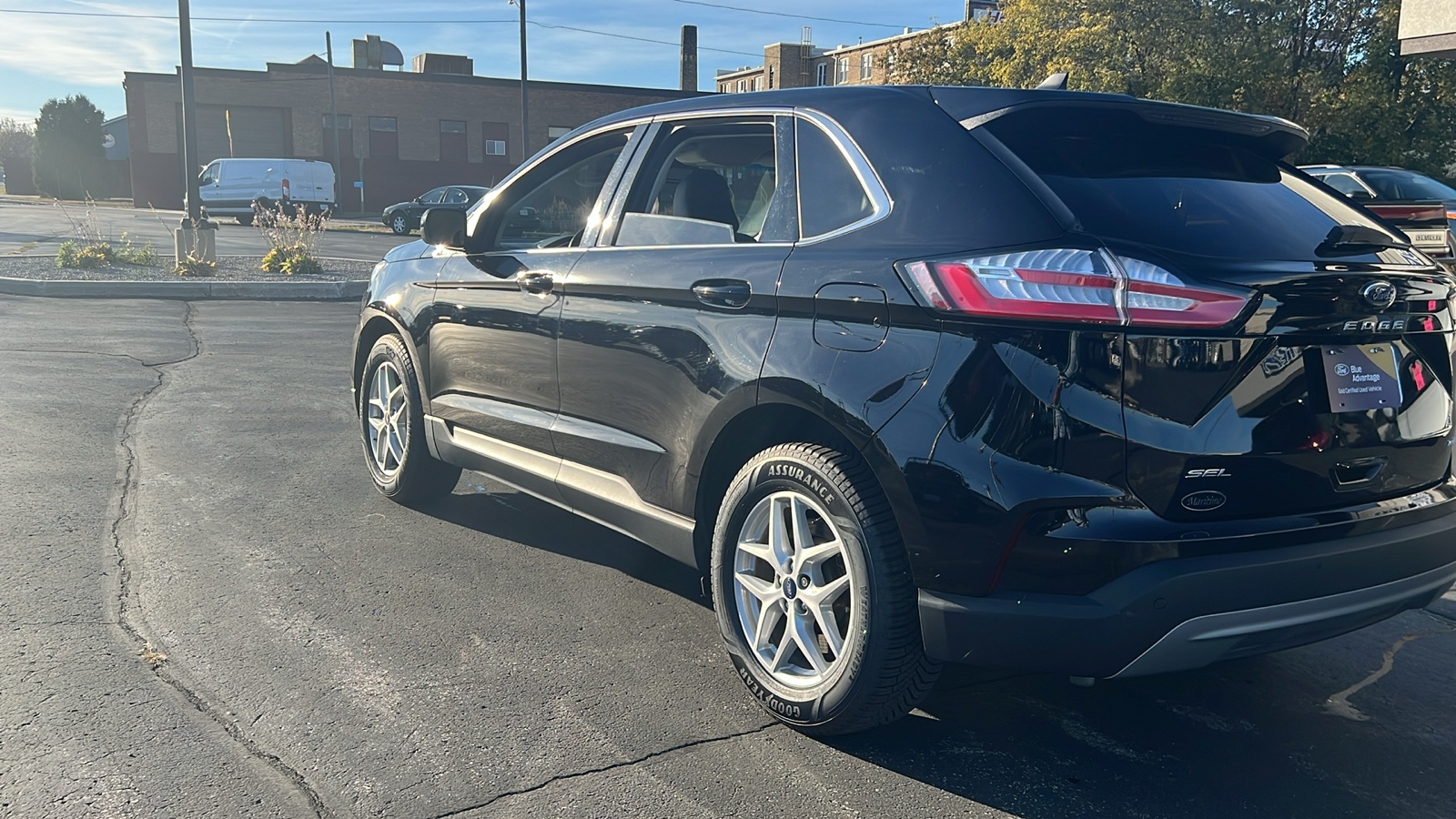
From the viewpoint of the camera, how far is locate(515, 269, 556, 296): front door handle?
13.8 feet

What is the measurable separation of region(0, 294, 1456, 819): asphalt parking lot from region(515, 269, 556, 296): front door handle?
1.13 meters

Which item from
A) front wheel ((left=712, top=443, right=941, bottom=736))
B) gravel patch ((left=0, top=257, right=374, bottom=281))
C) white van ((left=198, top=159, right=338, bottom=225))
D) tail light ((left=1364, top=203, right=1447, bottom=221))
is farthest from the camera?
white van ((left=198, top=159, right=338, bottom=225))

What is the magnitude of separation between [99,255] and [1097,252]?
666 inches

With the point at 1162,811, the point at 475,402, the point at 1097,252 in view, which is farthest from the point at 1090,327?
the point at 475,402

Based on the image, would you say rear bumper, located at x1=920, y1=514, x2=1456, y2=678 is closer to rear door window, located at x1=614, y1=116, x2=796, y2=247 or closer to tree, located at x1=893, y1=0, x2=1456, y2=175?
rear door window, located at x1=614, y1=116, x2=796, y2=247

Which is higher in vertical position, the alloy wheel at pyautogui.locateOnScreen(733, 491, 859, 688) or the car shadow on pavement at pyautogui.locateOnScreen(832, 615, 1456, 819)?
the alloy wheel at pyautogui.locateOnScreen(733, 491, 859, 688)

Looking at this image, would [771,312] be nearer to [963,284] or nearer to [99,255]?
[963,284]

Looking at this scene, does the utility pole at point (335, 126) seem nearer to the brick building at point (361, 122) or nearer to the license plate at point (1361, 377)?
the brick building at point (361, 122)

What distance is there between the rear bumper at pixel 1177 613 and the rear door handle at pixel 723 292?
3.35ft

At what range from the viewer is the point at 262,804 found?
109 inches

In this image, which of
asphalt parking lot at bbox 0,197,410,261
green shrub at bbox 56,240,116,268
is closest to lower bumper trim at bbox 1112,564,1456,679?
green shrub at bbox 56,240,116,268

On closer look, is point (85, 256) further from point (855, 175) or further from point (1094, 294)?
point (1094, 294)

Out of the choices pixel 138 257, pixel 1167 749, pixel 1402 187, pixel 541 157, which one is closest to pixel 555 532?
pixel 541 157

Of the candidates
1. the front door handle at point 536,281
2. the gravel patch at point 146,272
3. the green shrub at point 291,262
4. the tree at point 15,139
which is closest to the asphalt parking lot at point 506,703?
the front door handle at point 536,281
